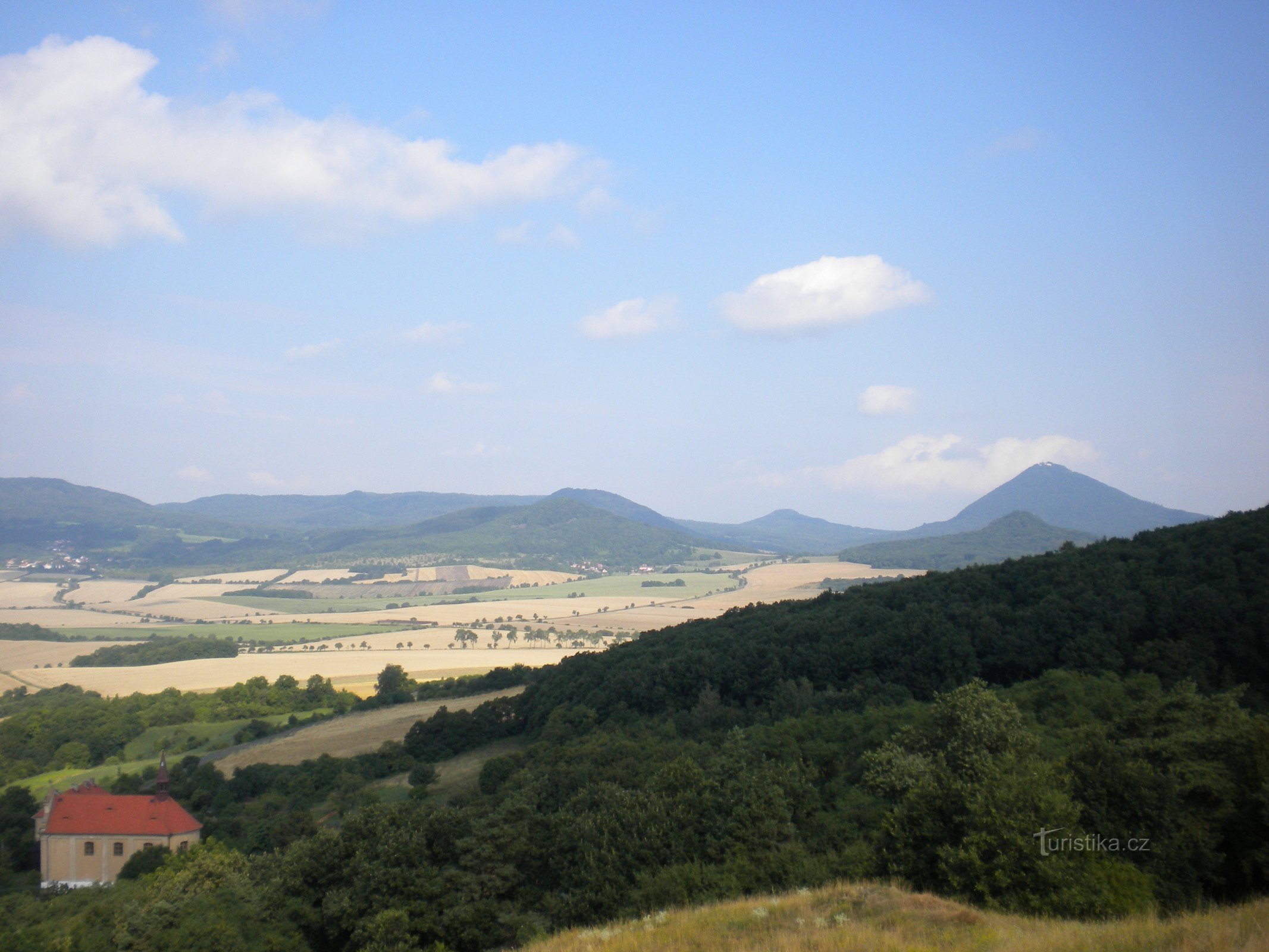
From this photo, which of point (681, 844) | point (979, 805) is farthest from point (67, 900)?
point (979, 805)

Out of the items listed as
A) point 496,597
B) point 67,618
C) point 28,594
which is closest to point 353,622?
point 496,597

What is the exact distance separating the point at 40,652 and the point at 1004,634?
10998 cm

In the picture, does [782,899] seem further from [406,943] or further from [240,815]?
[240,815]

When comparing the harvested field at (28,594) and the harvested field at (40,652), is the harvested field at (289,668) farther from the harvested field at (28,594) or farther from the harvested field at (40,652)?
the harvested field at (28,594)

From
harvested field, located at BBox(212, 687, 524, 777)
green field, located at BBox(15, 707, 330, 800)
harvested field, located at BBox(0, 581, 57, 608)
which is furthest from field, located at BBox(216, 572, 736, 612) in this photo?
harvested field, located at BBox(212, 687, 524, 777)

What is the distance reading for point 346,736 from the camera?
194 feet

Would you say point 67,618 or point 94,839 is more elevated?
point 67,618

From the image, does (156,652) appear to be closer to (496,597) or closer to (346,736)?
(346,736)

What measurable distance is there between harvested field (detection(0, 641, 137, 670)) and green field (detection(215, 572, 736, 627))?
39.6 meters

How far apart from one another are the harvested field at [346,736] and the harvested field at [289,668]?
14.3m

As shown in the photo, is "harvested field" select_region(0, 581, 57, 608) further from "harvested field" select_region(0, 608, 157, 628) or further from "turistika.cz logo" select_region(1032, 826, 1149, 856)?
"turistika.cz logo" select_region(1032, 826, 1149, 856)

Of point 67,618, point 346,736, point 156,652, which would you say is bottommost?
point 346,736

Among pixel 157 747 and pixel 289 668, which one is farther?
pixel 289 668

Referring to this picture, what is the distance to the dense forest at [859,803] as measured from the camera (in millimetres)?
17109
